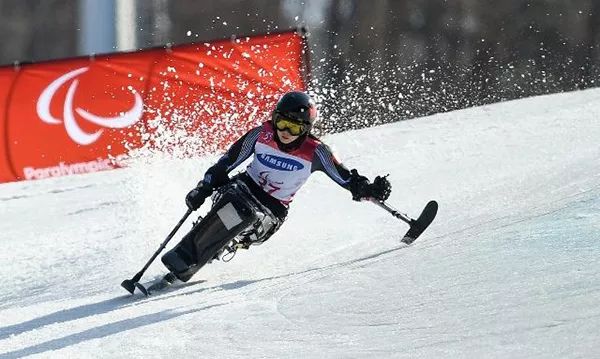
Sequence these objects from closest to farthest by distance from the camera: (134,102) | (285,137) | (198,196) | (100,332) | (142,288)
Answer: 1. (100,332)
2. (142,288)
3. (198,196)
4. (285,137)
5. (134,102)

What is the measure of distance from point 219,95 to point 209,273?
5967 mm

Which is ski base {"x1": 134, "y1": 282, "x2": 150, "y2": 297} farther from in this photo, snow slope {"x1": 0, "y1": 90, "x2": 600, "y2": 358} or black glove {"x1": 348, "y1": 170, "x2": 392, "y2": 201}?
black glove {"x1": 348, "y1": 170, "x2": 392, "y2": 201}

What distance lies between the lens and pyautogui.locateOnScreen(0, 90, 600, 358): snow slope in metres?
4.87

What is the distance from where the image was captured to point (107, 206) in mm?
11180

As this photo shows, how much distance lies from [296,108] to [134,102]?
20.8ft

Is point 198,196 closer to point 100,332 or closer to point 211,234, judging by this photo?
point 211,234

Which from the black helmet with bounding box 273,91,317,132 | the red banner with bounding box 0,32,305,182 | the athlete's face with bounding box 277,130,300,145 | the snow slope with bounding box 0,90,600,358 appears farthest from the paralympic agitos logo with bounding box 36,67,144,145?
the black helmet with bounding box 273,91,317,132

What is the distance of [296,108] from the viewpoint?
6.74 metres

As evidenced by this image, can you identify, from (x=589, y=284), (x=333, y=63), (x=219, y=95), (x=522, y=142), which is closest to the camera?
(x=589, y=284)

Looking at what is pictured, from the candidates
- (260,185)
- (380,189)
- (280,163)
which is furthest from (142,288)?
(380,189)

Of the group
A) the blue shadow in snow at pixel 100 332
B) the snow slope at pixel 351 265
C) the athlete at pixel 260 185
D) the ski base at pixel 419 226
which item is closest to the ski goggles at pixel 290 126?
the athlete at pixel 260 185

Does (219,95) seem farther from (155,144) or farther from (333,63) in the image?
(333,63)

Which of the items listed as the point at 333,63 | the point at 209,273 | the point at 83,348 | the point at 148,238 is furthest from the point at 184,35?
the point at 83,348

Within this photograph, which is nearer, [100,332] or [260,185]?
[100,332]
